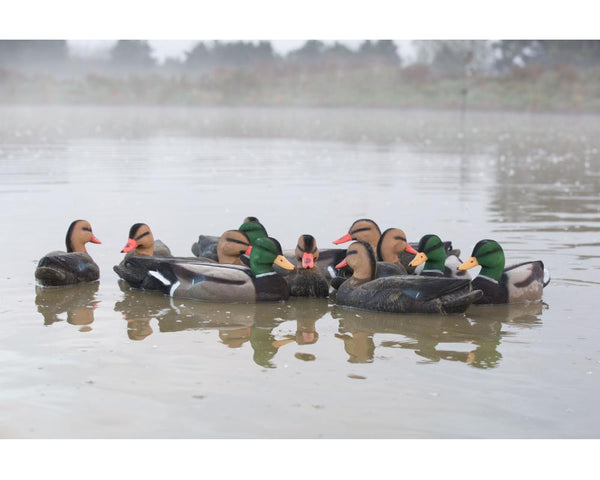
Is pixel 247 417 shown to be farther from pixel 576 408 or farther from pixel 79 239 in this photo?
pixel 79 239

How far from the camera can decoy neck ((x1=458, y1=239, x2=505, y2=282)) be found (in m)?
7.74

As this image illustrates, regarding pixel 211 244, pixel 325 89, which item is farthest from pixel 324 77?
pixel 211 244

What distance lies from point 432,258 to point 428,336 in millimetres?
1243

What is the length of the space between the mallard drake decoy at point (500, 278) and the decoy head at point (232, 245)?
1885mm

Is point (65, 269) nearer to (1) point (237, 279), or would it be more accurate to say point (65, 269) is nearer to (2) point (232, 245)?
(2) point (232, 245)

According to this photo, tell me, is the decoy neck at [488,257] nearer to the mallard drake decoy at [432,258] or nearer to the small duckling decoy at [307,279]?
the mallard drake decoy at [432,258]

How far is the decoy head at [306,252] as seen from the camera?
7.96 m

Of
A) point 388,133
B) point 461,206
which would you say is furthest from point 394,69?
point 461,206

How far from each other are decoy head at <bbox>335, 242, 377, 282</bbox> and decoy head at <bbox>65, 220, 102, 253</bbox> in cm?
265

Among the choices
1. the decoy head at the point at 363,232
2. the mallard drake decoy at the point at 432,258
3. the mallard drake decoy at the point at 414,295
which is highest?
the decoy head at the point at 363,232

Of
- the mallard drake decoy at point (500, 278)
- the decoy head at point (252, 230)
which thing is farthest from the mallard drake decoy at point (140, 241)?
the mallard drake decoy at point (500, 278)

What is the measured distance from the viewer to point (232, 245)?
326 inches

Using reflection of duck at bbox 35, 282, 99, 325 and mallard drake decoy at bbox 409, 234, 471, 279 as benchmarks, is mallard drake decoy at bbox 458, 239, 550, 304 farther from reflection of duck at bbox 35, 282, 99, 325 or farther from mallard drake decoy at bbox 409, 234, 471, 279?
reflection of duck at bbox 35, 282, 99, 325

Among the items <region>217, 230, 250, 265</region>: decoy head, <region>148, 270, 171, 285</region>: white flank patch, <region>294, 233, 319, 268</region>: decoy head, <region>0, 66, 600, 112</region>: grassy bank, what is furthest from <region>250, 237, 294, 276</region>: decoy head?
<region>0, 66, 600, 112</region>: grassy bank
